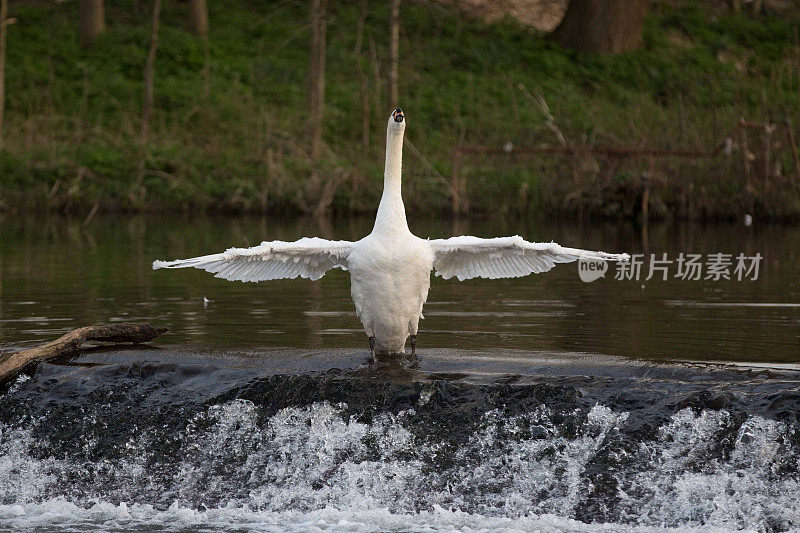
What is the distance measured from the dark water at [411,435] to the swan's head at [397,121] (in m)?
2.07

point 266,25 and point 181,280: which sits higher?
point 266,25

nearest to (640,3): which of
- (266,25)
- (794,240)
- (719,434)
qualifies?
(266,25)

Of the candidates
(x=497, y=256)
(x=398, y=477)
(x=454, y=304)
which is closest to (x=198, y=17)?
(x=454, y=304)

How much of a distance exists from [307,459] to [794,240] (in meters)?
16.0

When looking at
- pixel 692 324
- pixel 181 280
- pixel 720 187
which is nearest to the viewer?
pixel 692 324

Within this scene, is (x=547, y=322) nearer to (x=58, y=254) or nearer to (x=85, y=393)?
(x=85, y=393)

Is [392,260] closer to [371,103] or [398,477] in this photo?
[398,477]

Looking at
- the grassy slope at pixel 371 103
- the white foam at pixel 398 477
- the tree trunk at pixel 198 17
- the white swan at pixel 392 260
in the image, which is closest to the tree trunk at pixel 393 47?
the grassy slope at pixel 371 103

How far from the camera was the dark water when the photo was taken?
25.9ft

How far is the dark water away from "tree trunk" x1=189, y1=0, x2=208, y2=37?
29895 millimetres

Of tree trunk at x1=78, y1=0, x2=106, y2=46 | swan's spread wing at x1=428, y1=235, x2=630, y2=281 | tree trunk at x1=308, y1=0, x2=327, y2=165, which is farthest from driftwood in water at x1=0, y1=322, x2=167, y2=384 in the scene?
tree trunk at x1=78, y1=0, x2=106, y2=46

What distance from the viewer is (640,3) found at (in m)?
39.7

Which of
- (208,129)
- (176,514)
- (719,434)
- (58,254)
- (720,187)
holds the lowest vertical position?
(176,514)

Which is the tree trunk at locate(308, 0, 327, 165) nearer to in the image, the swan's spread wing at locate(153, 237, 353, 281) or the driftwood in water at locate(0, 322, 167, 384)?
the driftwood in water at locate(0, 322, 167, 384)
